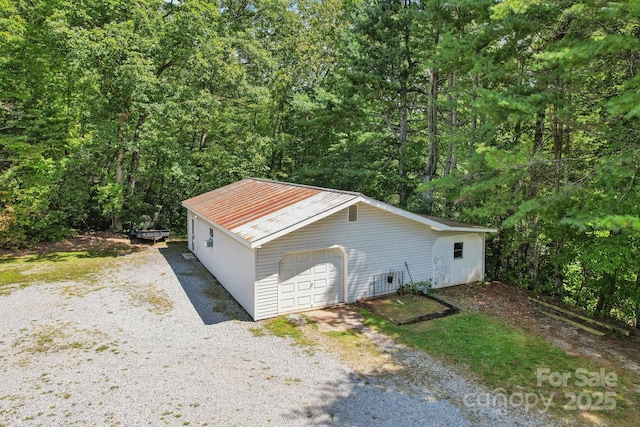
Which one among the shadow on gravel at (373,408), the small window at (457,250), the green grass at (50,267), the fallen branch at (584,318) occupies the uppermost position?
the small window at (457,250)

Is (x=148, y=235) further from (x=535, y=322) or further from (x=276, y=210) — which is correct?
(x=535, y=322)

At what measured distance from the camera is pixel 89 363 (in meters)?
7.71

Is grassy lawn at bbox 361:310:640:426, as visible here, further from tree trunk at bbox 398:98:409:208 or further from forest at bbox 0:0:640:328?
tree trunk at bbox 398:98:409:208

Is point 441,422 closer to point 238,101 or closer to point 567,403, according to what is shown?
point 567,403

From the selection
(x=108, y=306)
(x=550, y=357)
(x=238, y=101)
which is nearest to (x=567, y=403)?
(x=550, y=357)

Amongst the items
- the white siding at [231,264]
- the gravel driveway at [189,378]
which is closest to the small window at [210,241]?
the white siding at [231,264]

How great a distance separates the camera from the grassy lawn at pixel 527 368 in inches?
258

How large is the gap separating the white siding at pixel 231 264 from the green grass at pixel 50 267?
14.3 feet

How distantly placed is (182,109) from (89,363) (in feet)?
43.3

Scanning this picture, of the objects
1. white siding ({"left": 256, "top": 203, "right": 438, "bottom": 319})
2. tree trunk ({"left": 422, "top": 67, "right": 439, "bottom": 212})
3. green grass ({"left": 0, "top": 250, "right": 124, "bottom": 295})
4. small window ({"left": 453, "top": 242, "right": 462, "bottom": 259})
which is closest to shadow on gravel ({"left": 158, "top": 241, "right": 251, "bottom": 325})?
white siding ({"left": 256, "top": 203, "right": 438, "bottom": 319})

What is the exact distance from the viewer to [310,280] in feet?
35.3

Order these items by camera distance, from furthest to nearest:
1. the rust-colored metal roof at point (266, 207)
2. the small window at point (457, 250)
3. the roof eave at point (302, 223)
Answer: the small window at point (457, 250) < the rust-colored metal roof at point (266, 207) < the roof eave at point (302, 223)

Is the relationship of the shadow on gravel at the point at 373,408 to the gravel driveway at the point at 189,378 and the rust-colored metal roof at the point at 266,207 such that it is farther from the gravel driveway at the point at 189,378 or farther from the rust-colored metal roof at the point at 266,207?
the rust-colored metal roof at the point at 266,207

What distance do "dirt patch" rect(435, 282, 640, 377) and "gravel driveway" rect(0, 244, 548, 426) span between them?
3611 mm
